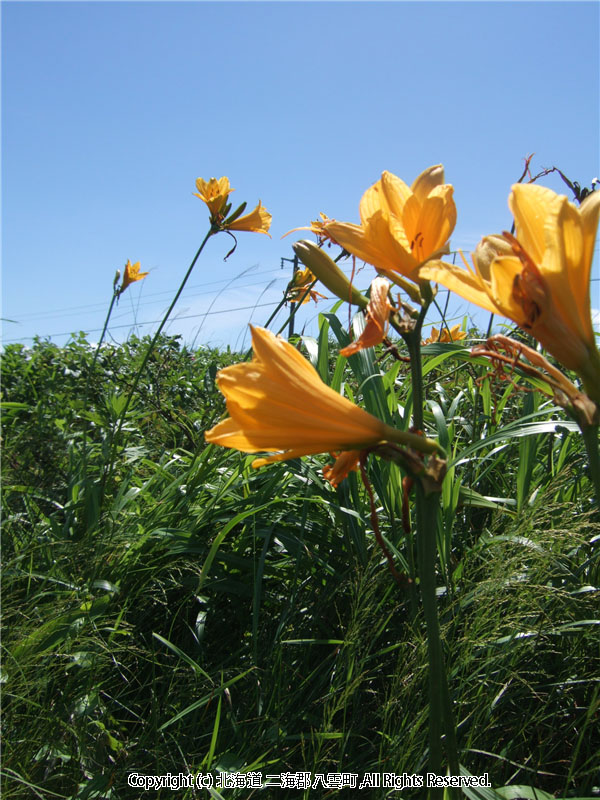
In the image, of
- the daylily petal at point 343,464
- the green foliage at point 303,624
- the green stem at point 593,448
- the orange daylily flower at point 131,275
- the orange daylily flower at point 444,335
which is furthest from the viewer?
the orange daylily flower at point 131,275

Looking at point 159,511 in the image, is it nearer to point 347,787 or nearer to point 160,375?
point 347,787

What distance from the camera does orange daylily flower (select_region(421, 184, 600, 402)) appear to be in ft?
1.97

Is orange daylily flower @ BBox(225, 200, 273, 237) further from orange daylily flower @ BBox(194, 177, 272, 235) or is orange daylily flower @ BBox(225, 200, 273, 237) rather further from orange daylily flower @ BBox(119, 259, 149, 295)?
orange daylily flower @ BBox(119, 259, 149, 295)

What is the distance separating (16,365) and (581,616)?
3.71 meters

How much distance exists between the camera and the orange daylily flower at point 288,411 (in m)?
0.67

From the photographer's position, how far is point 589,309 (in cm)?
63

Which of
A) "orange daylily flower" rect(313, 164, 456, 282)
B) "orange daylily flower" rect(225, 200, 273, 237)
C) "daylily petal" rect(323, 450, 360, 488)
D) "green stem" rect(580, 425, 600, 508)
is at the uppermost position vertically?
"orange daylily flower" rect(225, 200, 273, 237)

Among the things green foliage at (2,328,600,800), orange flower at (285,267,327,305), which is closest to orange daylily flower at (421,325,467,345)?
green foliage at (2,328,600,800)

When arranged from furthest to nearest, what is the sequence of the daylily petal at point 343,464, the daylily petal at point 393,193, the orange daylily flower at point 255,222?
the orange daylily flower at point 255,222 → the daylily petal at point 393,193 → the daylily petal at point 343,464

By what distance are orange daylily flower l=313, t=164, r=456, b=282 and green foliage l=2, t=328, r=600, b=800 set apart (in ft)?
0.62

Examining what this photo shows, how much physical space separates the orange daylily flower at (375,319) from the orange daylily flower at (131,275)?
7.14ft

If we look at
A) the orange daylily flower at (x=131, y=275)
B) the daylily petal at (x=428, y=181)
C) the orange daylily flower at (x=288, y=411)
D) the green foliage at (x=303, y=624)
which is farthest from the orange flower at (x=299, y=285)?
the orange daylily flower at (x=288, y=411)

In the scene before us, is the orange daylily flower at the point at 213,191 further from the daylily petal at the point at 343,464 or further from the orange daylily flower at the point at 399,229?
the daylily petal at the point at 343,464

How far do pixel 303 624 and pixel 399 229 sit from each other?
1005 millimetres
